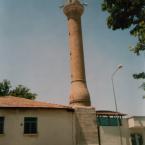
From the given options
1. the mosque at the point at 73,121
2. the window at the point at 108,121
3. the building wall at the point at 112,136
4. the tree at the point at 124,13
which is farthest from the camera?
the window at the point at 108,121

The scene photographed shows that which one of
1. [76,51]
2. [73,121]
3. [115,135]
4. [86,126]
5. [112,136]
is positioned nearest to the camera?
[73,121]

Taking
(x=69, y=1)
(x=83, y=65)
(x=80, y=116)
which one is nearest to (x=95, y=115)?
(x=80, y=116)

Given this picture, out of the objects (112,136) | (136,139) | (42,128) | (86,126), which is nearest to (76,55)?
(86,126)

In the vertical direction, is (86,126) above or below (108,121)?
below

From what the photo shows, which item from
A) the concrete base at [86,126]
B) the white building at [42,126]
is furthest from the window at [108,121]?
the concrete base at [86,126]

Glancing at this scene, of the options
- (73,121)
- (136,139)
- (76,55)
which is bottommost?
(136,139)

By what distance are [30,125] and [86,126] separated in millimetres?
5730

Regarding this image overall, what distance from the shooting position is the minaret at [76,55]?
30.8 metres

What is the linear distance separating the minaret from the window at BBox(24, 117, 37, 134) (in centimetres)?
554

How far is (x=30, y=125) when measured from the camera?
26.5 m

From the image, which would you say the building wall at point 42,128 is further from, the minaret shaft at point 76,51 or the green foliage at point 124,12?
the green foliage at point 124,12

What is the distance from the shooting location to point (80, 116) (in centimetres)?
2903

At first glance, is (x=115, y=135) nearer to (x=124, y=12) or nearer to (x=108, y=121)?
(x=108, y=121)

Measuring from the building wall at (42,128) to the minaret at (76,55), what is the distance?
3030 millimetres
